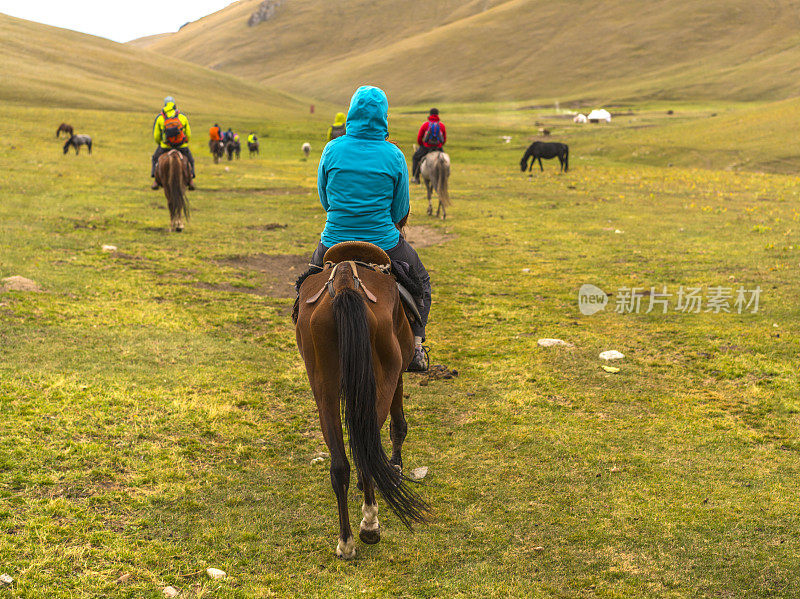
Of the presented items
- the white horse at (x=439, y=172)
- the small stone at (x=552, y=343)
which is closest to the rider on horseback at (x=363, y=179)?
the small stone at (x=552, y=343)

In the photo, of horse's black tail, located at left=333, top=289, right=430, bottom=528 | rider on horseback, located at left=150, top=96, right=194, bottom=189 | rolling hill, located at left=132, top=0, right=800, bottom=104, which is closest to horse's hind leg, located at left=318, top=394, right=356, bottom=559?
horse's black tail, located at left=333, top=289, right=430, bottom=528

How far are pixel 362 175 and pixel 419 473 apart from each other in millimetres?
2745

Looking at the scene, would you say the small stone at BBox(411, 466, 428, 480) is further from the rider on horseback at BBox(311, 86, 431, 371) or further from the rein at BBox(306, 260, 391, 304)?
the rein at BBox(306, 260, 391, 304)

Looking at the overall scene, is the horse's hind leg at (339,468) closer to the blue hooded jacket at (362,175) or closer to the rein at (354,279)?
the rein at (354,279)

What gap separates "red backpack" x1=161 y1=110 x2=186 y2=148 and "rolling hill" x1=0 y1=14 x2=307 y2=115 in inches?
2179

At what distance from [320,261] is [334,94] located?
190 meters

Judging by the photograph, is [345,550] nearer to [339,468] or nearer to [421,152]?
[339,468]

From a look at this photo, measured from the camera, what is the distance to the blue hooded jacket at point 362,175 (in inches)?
216

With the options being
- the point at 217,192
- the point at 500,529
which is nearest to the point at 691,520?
the point at 500,529

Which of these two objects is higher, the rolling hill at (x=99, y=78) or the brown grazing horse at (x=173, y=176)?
the rolling hill at (x=99, y=78)

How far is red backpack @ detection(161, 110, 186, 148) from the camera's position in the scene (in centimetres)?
1683

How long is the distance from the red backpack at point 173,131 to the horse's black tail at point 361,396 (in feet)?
45.2

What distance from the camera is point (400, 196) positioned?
227 inches

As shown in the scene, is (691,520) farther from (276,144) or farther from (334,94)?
(334,94)
